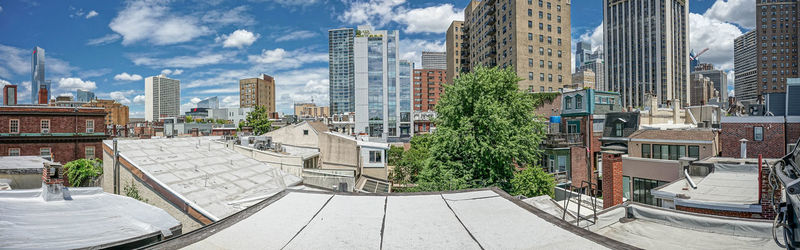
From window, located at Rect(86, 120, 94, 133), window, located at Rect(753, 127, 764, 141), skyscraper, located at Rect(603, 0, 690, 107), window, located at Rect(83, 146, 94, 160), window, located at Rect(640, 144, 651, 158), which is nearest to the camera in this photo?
window, located at Rect(753, 127, 764, 141)

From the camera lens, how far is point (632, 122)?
29344 millimetres

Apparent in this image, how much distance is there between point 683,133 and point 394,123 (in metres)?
68.3

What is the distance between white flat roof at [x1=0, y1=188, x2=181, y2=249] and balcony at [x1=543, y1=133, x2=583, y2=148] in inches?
1245

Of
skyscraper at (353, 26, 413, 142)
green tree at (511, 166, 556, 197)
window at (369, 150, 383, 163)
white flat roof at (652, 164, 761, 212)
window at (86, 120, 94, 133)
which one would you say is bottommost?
green tree at (511, 166, 556, 197)

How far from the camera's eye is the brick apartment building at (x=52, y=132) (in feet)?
108

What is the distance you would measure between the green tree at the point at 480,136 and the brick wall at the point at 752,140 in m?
14.4

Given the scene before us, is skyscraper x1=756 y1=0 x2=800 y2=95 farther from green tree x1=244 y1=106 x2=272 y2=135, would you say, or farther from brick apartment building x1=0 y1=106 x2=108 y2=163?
brick apartment building x1=0 y1=106 x2=108 y2=163

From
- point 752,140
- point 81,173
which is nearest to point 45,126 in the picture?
point 81,173

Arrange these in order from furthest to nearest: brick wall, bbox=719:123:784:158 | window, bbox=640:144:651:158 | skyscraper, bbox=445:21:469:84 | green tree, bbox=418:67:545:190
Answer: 1. skyscraper, bbox=445:21:469:84
2. window, bbox=640:144:651:158
3. brick wall, bbox=719:123:784:158
4. green tree, bbox=418:67:545:190

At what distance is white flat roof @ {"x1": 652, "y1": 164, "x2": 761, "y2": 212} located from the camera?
10.7 meters

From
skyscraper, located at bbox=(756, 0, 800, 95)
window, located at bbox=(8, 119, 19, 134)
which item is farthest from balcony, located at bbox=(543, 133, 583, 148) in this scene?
skyscraper, located at bbox=(756, 0, 800, 95)

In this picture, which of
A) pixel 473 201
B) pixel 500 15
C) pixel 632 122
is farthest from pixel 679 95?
pixel 473 201

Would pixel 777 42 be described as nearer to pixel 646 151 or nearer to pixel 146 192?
pixel 646 151

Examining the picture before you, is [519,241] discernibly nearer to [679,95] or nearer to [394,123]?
[394,123]
